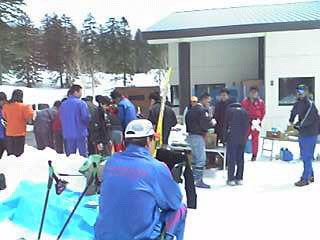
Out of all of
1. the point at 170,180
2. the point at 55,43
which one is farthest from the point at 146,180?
the point at 55,43

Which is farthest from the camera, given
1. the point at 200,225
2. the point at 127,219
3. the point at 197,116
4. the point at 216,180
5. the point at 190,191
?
the point at 216,180

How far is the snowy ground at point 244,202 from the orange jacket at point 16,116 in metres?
0.57

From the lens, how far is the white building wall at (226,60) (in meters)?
16.4

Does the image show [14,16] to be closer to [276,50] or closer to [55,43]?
[55,43]

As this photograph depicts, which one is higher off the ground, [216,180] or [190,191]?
[190,191]

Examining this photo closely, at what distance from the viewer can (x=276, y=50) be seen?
1403cm

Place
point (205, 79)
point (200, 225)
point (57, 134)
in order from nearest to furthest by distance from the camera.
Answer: point (200, 225), point (57, 134), point (205, 79)

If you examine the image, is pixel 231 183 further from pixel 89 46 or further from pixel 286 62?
pixel 89 46

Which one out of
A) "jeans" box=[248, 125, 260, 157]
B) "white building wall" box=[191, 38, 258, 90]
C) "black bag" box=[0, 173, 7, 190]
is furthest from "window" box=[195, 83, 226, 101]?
"black bag" box=[0, 173, 7, 190]

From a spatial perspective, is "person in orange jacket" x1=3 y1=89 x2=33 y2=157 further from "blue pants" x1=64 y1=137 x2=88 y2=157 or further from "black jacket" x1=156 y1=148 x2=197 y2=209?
"black jacket" x1=156 y1=148 x2=197 y2=209

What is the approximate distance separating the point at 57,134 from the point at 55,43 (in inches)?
2002

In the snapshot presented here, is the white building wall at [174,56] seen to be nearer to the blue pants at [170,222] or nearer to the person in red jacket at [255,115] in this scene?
the person in red jacket at [255,115]

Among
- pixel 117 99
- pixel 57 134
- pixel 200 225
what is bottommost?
pixel 200 225

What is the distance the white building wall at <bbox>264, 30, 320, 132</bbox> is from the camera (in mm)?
13945
